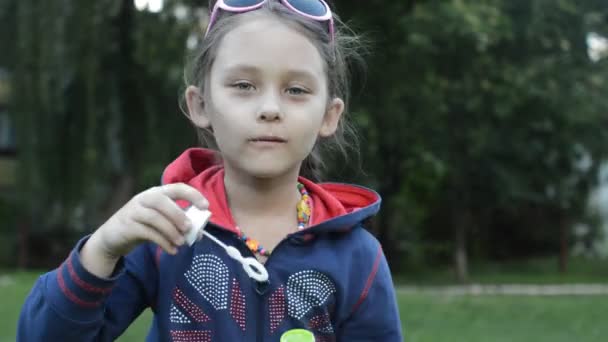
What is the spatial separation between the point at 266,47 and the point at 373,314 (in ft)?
2.10

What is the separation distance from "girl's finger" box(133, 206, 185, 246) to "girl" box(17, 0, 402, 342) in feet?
0.65

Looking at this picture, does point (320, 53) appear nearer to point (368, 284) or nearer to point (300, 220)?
point (300, 220)

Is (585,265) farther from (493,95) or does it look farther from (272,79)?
(272,79)

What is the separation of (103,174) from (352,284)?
12.5 m

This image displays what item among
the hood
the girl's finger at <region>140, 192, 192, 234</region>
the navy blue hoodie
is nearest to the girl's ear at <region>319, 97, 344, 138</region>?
the hood

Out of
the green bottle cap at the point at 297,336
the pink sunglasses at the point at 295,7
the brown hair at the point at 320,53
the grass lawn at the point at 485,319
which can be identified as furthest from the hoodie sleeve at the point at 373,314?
the grass lawn at the point at 485,319

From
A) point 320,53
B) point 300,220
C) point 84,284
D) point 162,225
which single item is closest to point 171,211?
point 162,225

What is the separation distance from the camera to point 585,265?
2409 centimetres

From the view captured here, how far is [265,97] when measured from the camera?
6.94 feet

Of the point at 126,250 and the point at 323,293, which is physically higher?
the point at 126,250

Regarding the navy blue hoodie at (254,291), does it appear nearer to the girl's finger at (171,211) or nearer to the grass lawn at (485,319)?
the girl's finger at (171,211)

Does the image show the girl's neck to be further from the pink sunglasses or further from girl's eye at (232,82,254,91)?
the pink sunglasses

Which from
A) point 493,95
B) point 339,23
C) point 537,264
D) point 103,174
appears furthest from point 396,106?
point 339,23

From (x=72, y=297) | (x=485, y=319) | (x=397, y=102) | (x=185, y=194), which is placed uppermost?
(x=185, y=194)
